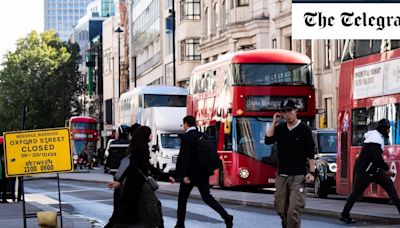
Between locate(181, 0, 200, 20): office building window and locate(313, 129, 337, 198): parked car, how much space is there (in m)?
43.1

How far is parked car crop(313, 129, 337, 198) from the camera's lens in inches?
1216

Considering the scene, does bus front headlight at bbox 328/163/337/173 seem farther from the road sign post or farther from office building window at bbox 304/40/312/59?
office building window at bbox 304/40/312/59

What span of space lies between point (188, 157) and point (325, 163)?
44.4 ft

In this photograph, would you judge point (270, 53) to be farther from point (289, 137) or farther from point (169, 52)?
point (169, 52)

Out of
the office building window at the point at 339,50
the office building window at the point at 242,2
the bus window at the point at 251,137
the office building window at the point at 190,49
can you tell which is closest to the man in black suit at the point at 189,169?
the bus window at the point at 251,137

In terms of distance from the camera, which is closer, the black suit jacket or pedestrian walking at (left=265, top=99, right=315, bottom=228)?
pedestrian walking at (left=265, top=99, right=315, bottom=228)

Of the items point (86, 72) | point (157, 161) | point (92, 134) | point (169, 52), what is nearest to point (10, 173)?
point (157, 161)

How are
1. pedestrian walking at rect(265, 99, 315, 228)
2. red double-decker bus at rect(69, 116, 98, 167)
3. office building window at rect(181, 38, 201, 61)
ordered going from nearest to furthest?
pedestrian walking at rect(265, 99, 315, 228)
office building window at rect(181, 38, 201, 61)
red double-decker bus at rect(69, 116, 98, 167)

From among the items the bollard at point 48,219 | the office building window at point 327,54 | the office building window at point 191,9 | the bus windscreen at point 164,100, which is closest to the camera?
the bollard at point 48,219

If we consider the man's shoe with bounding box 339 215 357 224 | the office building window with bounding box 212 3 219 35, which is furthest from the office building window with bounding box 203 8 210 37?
the man's shoe with bounding box 339 215 357 224

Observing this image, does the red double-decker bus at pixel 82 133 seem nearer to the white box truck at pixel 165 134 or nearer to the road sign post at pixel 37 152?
the white box truck at pixel 165 134

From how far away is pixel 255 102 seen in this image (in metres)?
35.1

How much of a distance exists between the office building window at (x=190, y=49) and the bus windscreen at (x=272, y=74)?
136ft

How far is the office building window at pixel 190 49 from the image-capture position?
253 feet
